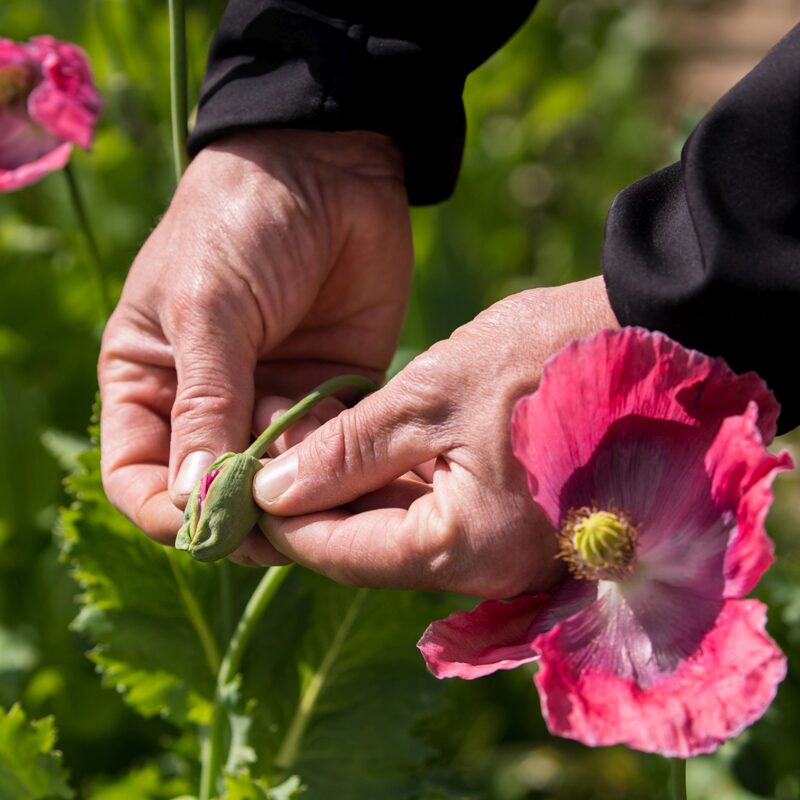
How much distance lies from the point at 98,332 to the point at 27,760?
72 cm

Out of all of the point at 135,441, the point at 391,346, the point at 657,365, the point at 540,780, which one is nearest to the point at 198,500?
the point at 135,441

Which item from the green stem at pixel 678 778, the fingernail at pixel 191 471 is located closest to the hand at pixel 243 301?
the fingernail at pixel 191 471

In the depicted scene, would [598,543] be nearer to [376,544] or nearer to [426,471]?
[376,544]

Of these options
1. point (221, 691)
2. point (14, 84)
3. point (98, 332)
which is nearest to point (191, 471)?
point (221, 691)

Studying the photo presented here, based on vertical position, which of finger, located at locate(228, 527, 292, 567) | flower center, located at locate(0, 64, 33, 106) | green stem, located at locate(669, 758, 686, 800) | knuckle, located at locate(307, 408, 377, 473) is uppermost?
flower center, located at locate(0, 64, 33, 106)

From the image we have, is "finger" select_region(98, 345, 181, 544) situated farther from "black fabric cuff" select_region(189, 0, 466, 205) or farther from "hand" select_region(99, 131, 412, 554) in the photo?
"black fabric cuff" select_region(189, 0, 466, 205)

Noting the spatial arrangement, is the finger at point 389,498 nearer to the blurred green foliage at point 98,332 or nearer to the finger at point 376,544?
the finger at point 376,544

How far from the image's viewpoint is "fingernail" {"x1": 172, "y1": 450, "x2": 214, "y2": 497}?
1.21m

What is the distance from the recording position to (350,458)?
1.14 metres

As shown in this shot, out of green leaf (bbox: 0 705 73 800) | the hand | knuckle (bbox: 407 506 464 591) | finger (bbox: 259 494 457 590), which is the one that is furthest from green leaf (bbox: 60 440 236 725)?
knuckle (bbox: 407 506 464 591)

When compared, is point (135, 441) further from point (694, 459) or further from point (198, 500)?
point (694, 459)

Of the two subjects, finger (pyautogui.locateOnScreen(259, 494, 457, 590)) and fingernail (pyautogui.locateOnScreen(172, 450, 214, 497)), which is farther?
fingernail (pyautogui.locateOnScreen(172, 450, 214, 497))

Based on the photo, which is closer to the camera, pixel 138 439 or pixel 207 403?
pixel 207 403

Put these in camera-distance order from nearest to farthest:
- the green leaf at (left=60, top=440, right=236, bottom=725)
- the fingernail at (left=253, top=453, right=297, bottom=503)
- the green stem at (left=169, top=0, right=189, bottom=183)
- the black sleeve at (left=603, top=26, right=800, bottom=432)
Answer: the black sleeve at (left=603, top=26, right=800, bottom=432)
the fingernail at (left=253, top=453, right=297, bottom=503)
the green stem at (left=169, top=0, right=189, bottom=183)
the green leaf at (left=60, top=440, right=236, bottom=725)
